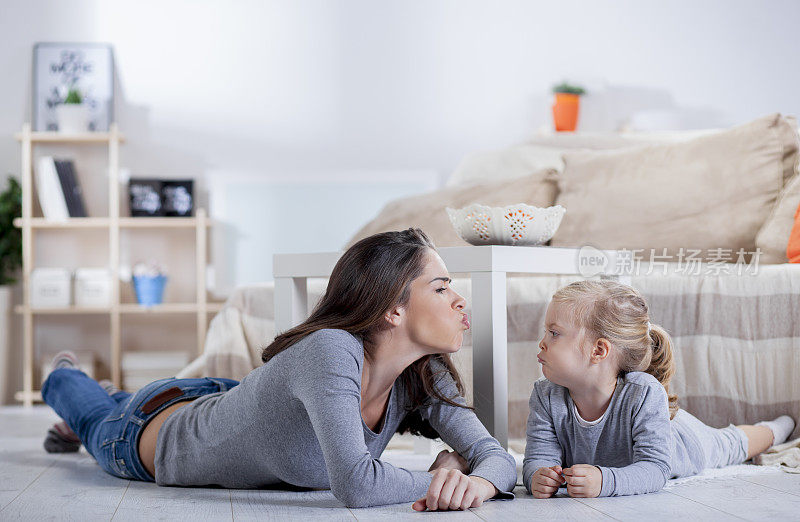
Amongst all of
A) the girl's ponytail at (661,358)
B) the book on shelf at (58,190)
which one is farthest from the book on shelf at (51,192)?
the girl's ponytail at (661,358)

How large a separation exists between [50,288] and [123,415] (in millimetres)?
2099

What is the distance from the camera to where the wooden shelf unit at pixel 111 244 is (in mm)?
3449

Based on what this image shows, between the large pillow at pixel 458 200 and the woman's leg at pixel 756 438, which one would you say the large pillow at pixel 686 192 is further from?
the woman's leg at pixel 756 438

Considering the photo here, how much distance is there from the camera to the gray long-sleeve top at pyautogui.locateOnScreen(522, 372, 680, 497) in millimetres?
1337

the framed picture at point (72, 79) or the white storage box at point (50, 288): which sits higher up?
the framed picture at point (72, 79)

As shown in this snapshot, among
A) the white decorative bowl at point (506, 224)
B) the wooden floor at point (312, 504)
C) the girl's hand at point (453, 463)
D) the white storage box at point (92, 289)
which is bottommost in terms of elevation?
the wooden floor at point (312, 504)

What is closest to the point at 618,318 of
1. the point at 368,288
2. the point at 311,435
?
the point at 368,288

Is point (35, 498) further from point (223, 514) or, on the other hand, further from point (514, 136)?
point (514, 136)

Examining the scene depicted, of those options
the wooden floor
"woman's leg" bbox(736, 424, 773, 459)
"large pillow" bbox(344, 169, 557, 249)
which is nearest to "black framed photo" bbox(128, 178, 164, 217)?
"large pillow" bbox(344, 169, 557, 249)

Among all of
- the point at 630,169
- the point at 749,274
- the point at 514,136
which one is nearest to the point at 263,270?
the point at 514,136

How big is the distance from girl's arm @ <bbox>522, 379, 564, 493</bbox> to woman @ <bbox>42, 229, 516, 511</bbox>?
0.09m

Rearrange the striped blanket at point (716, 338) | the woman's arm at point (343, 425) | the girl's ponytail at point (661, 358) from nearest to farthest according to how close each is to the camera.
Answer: the woman's arm at point (343, 425) < the girl's ponytail at point (661, 358) < the striped blanket at point (716, 338)

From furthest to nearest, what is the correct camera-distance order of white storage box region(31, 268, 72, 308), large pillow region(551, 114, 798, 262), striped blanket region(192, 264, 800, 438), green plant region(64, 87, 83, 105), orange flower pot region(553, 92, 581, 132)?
orange flower pot region(553, 92, 581, 132), green plant region(64, 87, 83, 105), white storage box region(31, 268, 72, 308), large pillow region(551, 114, 798, 262), striped blanket region(192, 264, 800, 438)

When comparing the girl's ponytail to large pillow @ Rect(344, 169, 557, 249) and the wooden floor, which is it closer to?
the wooden floor
